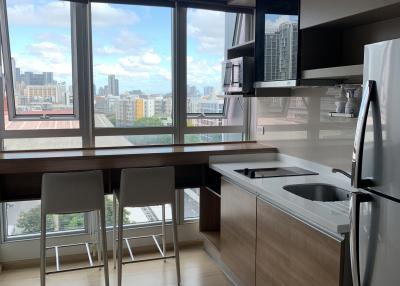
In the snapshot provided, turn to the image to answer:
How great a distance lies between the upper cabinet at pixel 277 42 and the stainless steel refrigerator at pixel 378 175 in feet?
3.56

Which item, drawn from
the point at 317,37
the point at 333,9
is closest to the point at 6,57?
the point at 317,37

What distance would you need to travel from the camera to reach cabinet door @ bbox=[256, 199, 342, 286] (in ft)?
6.05

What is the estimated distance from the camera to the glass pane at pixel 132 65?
3.72 m

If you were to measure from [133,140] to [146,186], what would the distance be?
93 cm

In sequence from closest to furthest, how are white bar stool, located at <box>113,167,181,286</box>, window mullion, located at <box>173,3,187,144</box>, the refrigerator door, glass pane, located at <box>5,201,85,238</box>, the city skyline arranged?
the refrigerator door
white bar stool, located at <box>113,167,181,286</box>
the city skyline
glass pane, located at <box>5,201,85,238</box>
window mullion, located at <box>173,3,187,144</box>

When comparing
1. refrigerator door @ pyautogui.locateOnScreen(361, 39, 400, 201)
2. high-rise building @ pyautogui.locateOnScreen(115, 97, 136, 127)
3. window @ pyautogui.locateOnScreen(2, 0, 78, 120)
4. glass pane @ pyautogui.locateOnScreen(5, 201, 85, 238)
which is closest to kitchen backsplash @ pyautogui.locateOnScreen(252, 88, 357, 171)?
refrigerator door @ pyautogui.locateOnScreen(361, 39, 400, 201)

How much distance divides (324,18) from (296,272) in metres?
1.41

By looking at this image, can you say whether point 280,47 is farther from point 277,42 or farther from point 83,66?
point 83,66

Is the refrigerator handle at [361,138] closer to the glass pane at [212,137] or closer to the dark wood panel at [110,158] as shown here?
the dark wood panel at [110,158]

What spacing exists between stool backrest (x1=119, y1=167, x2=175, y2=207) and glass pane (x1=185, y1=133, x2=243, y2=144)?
971 millimetres

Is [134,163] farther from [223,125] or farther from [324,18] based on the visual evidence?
[324,18]

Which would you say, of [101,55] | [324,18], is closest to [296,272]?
[324,18]

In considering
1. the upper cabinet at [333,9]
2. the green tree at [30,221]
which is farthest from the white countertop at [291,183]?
the green tree at [30,221]

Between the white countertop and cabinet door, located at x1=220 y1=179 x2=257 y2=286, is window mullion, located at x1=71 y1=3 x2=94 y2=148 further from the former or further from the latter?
cabinet door, located at x1=220 y1=179 x2=257 y2=286
